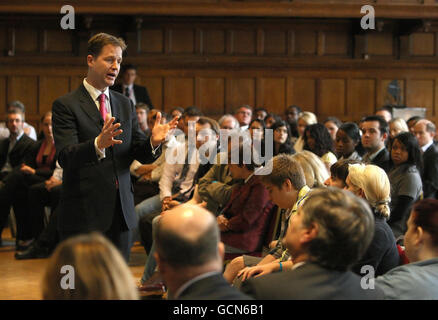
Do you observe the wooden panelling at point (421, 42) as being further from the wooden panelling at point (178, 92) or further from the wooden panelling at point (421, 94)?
the wooden panelling at point (178, 92)

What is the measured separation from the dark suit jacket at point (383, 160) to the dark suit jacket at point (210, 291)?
3.35m

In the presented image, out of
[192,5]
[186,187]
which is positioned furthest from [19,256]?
[192,5]

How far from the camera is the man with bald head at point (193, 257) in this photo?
160 cm

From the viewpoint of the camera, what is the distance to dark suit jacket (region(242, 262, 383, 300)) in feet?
5.70

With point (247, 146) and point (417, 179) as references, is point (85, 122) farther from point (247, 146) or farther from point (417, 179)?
point (417, 179)

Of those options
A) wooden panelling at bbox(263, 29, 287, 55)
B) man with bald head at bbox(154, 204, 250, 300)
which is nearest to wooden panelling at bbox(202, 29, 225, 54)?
wooden panelling at bbox(263, 29, 287, 55)

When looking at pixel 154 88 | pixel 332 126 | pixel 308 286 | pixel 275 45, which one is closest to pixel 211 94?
pixel 154 88

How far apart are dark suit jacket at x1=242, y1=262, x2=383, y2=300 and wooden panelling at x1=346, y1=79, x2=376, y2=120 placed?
7621 millimetres

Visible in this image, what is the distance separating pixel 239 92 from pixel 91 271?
7.90 meters

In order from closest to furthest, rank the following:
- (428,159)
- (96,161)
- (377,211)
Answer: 1. (96,161)
2. (377,211)
3. (428,159)

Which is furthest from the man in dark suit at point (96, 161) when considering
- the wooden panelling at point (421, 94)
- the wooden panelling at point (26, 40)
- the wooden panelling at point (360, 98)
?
the wooden panelling at point (421, 94)

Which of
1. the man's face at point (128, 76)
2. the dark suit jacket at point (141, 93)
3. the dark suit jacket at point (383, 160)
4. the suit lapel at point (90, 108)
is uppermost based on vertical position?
the man's face at point (128, 76)

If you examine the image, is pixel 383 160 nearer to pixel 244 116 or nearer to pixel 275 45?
pixel 244 116

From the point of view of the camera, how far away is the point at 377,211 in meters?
2.83
